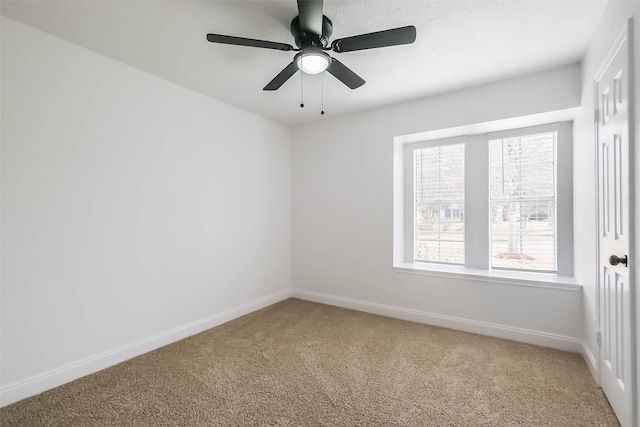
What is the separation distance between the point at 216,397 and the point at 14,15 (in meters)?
2.77

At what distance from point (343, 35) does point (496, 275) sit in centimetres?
261

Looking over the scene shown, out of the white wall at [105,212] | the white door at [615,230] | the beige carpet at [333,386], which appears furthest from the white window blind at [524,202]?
the white wall at [105,212]

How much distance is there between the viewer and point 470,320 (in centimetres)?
297

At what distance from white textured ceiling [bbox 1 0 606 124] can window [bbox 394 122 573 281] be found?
0.77m

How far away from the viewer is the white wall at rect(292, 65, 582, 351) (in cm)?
261

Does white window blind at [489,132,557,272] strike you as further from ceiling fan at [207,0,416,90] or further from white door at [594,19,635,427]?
ceiling fan at [207,0,416,90]

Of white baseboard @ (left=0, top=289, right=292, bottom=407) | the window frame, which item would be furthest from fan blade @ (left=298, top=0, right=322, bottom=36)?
white baseboard @ (left=0, top=289, right=292, bottom=407)

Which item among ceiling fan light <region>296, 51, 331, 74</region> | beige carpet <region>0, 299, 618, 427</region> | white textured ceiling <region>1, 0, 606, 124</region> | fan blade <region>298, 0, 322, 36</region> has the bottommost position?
beige carpet <region>0, 299, 618, 427</region>

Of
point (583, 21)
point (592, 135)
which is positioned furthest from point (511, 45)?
point (592, 135)

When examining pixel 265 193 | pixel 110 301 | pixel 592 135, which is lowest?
pixel 110 301

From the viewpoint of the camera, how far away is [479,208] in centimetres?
324

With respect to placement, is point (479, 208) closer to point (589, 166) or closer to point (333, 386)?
point (589, 166)

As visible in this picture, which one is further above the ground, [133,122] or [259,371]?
[133,122]

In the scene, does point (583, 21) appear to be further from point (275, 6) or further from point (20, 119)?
point (20, 119)
